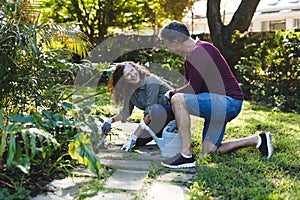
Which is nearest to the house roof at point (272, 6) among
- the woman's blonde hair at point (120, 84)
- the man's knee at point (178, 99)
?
the woman's blonde hair at point (120, 84)

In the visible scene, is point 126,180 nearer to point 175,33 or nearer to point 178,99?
point 178,99

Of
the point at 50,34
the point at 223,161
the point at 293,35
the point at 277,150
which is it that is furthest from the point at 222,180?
the point at 293,35

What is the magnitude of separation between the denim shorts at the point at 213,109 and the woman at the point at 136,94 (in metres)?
0.42

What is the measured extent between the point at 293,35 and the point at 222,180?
4209mm

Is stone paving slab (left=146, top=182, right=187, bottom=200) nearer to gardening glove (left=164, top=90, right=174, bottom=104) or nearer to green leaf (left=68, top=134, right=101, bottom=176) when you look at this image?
green leaf (left=68, top=134, right=101, bottom=176)

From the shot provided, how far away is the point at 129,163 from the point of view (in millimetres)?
3621

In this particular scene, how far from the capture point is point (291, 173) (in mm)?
3346

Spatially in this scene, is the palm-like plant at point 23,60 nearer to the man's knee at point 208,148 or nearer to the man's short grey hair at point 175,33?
the man's short grey hair at point 175,33

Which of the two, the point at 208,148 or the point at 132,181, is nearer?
the point at 132,181

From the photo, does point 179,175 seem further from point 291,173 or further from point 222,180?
point 291,173

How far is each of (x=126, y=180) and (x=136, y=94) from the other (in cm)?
126

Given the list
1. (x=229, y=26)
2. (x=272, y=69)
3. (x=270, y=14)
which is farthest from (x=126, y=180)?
(x=270, y=14)

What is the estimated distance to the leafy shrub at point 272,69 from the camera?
665 cm

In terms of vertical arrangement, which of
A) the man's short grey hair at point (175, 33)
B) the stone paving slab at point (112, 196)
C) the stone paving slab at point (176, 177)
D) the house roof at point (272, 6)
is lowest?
the stone paving slab at point (176, 177)
